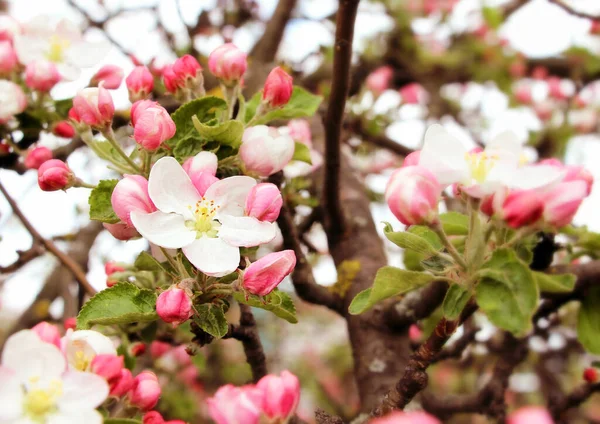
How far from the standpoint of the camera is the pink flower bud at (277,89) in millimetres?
1015

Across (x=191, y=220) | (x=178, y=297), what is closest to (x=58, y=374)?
(x=178, y=297)

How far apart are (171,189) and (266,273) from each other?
20 cm

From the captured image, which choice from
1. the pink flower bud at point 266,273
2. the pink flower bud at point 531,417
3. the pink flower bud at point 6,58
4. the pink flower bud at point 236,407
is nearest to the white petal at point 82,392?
the pink flower bud at point 236,407

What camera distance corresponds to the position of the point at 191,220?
0.87 metres

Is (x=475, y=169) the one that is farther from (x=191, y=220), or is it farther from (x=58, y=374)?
(x=58, y=374)

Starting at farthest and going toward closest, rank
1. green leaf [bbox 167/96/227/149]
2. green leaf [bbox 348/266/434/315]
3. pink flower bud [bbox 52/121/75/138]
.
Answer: pink flower bud [bbox 52/121/75/138] < green leaf [bbox 167/96/227/149] < green leaf [bbox 348/266/434/315]

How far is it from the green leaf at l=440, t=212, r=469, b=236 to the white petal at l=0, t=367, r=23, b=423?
0.67 metres

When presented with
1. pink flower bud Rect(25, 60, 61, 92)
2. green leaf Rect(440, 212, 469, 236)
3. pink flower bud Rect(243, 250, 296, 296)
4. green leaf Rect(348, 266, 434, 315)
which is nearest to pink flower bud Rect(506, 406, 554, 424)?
green leaf Rect(348, 266, 434, 315)

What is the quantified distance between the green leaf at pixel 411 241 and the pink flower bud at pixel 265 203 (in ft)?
0.53

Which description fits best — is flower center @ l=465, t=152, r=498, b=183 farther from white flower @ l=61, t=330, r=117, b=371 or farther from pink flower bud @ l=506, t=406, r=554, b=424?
white flower @ l=61, t=330, r=117, b=371

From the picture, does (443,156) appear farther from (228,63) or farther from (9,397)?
(9,397)

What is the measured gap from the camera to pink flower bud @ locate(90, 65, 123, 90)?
1311mm

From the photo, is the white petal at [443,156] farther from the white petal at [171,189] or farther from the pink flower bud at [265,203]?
the white petal at [171,189]

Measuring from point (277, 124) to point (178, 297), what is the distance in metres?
0.99
